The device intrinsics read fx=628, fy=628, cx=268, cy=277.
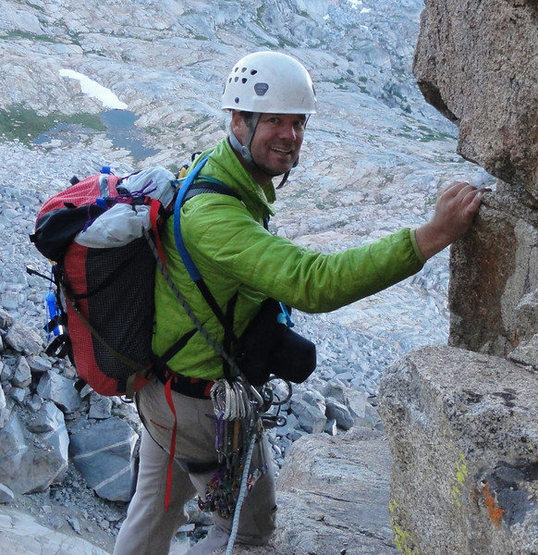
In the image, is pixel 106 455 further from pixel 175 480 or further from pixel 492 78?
pixel 492 78

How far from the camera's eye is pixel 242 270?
2.67 metres

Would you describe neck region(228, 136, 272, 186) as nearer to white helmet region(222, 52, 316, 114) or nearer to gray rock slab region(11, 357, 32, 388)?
white helmet region(222, 52, 316, 114)

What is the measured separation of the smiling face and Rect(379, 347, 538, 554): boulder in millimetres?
1184

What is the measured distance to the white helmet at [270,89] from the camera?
338 cm

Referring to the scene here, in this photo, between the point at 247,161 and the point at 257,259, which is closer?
the point at 257,259

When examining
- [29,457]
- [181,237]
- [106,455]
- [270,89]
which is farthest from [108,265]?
[106,455]

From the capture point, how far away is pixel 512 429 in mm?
2211

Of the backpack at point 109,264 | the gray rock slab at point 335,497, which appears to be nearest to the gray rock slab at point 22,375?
the gray rock slab at point 335,497

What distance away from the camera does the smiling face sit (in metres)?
3.22

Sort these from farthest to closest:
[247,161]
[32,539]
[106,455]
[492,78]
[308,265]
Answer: [106,455] < [32,539] < [247,161] < [492,78] < [308,265]

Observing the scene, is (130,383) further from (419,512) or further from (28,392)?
(28,392)

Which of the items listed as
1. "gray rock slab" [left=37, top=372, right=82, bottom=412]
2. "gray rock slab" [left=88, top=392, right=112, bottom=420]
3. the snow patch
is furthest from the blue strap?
the snow patch

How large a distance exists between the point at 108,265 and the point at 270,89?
4.20ft

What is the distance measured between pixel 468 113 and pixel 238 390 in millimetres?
1922
